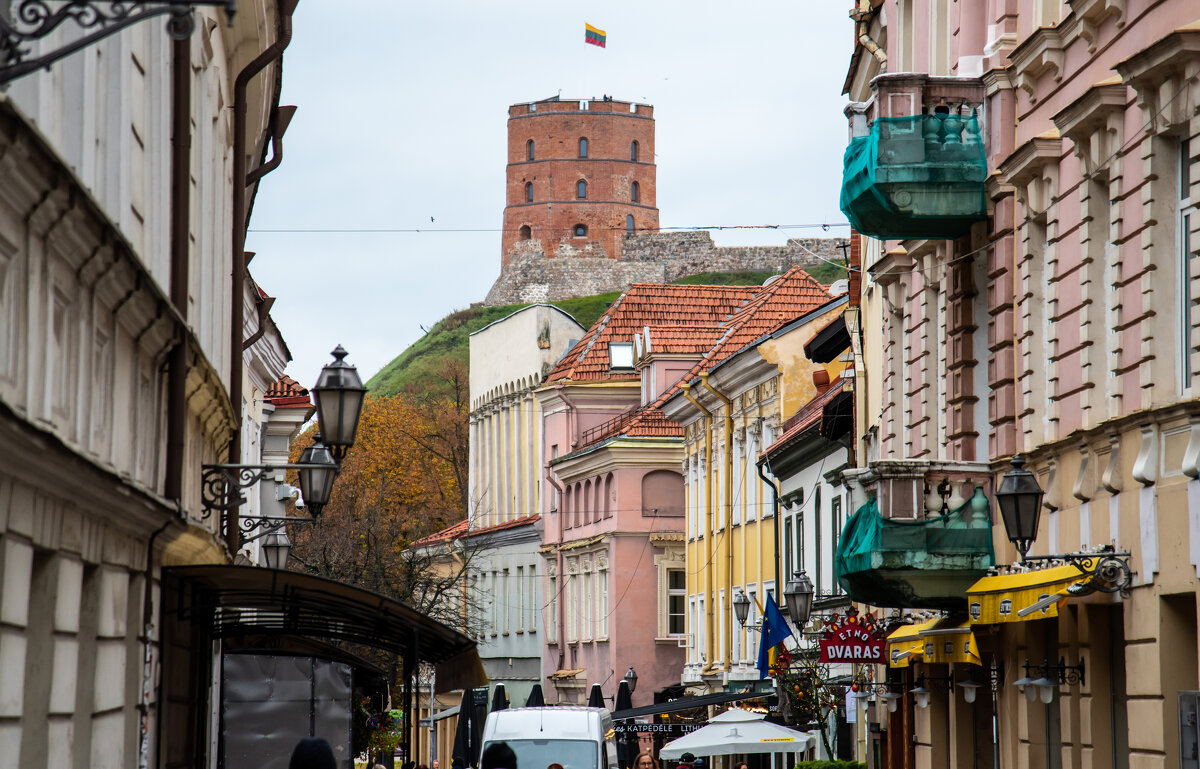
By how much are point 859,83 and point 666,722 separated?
19.4 metres

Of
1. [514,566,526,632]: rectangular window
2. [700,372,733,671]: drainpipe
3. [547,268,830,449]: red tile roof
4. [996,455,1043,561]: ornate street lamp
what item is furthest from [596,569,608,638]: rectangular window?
[996,455,1043,561]: ornate street lamp

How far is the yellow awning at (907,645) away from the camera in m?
22.1

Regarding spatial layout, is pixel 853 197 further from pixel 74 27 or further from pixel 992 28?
pixel 74 27

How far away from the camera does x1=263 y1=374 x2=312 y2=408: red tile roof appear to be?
3866 cm

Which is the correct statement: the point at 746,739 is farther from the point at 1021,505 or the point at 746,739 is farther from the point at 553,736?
the point at 1021,505

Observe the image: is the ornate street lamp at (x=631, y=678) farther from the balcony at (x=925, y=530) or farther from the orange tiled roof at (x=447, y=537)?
the balcony at (x=925, y=530)

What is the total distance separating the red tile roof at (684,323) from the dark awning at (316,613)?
1209 inches

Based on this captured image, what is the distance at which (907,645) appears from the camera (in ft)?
75.2

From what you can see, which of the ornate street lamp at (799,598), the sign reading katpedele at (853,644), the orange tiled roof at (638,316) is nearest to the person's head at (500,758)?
the sign reading katpedele at (853,644)

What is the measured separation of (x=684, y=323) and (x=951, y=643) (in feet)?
138

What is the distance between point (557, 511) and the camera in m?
65.8

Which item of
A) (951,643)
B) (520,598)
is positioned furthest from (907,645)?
(520,598)

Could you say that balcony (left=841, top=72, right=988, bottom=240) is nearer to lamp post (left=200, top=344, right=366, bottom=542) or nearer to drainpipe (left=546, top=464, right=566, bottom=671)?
lamp post (left=200, top=344, right=366, bottom=542)

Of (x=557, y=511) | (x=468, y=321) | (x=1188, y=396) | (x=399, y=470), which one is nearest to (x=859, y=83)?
(x=1188, y=396)
